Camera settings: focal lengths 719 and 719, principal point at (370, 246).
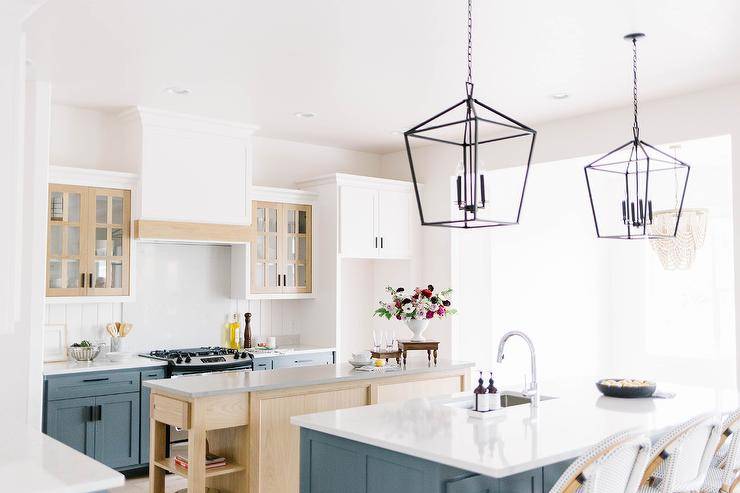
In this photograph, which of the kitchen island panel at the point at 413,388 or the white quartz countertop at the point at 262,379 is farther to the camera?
the kitchen island panel at the point at 413,388

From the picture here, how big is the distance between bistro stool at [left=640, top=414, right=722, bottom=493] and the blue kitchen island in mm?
118

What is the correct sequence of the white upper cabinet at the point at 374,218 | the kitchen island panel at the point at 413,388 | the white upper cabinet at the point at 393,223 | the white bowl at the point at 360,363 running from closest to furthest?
the kitchen island panel at the point at 413,388, the white bowl at the point at 360,363, the white upper cabinet at the point at 374,218, the white upper cabinet at the point at 393,223

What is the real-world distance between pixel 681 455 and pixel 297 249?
430cm

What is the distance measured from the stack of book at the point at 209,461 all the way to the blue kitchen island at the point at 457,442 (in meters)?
0.96

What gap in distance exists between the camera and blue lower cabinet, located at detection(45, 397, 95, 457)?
4.82m

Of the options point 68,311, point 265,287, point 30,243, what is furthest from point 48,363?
point 265,287

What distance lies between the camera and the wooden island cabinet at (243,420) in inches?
147

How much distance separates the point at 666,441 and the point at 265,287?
4101 mm

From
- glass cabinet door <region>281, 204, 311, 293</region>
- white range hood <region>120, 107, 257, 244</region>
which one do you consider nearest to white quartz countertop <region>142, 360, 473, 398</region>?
white range hood <region>120, 107, 257, 244</region>

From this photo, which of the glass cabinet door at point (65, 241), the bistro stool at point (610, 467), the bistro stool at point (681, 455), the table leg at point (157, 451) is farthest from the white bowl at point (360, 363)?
the bistro stool at point (610, 467)

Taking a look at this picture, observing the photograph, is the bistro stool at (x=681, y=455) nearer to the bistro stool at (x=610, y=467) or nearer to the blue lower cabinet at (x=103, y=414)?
the bistro stool at (x=610, y=467)

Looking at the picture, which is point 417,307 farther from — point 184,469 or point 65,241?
point 65,241

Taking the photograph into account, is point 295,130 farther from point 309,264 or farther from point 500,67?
point 500,67

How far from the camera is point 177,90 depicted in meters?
4.98
